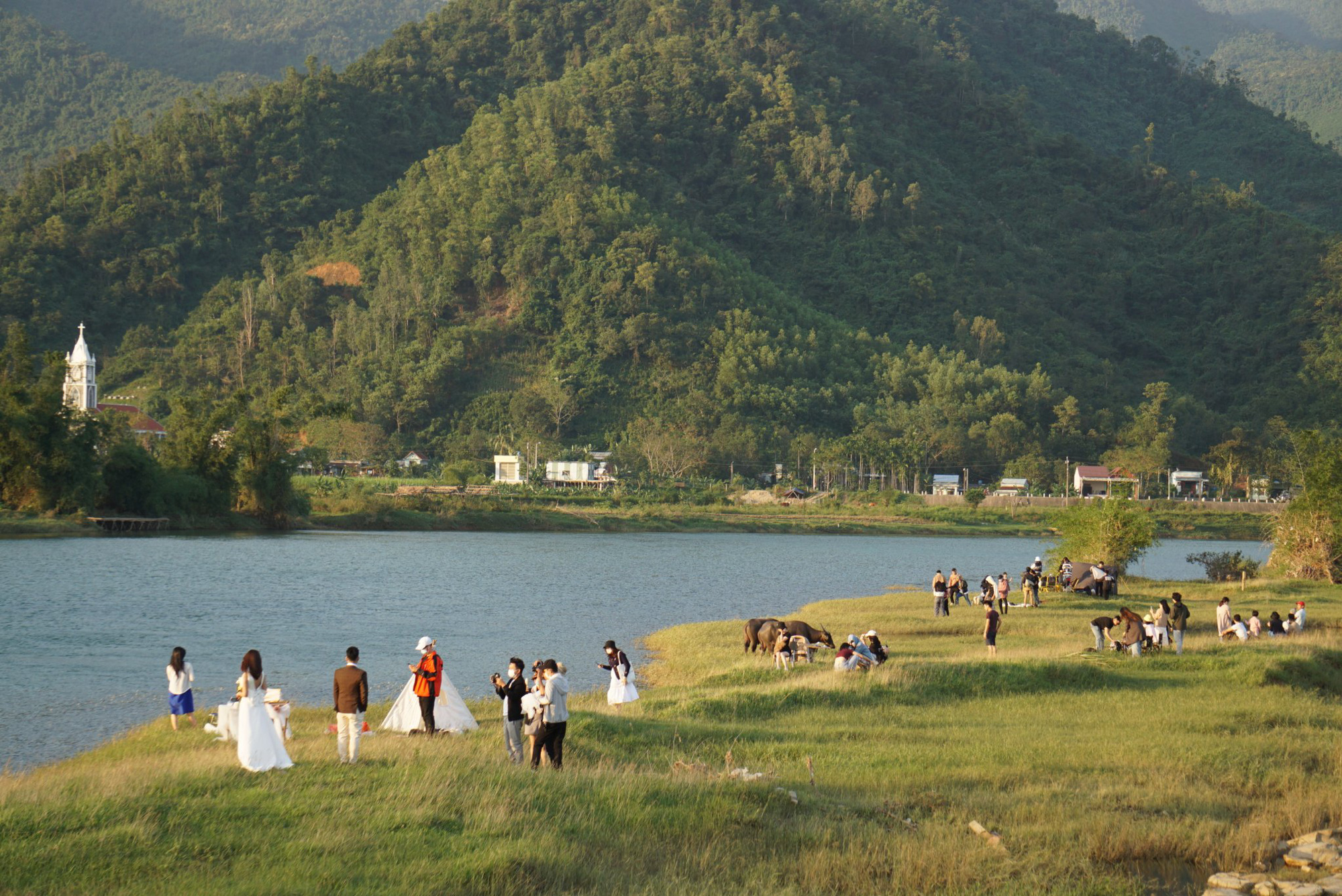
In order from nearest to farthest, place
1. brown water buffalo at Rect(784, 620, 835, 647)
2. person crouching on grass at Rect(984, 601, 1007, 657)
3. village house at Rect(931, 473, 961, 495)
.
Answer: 1. person crouching on grass at Rect(984, 601, 1007, 657)
2. brown water buffalo at Rect(784, 620, 835, 647)
3. village house at Rect(931, 473, 961, 495)

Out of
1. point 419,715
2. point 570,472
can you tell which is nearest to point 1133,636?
point 419,715

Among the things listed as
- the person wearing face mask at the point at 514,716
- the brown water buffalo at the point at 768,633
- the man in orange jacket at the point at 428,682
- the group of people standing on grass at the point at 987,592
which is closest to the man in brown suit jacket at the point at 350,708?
the person wearing face mask at the point at 514,716

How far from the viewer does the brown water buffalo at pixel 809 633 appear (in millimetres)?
31578

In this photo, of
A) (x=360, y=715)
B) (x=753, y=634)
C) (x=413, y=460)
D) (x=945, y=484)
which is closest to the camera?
(x=360, y=715)

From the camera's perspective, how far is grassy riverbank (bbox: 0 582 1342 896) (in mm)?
12727

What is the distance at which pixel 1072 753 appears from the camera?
761 inches

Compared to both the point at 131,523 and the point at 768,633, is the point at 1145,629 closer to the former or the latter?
the point at 768,633

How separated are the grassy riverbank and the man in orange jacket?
35.5 inches

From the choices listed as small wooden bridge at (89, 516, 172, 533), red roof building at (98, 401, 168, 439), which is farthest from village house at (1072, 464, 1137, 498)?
small wooden bridge at (89, 516, 172, 533)

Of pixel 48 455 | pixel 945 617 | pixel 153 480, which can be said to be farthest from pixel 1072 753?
pixel 153 480

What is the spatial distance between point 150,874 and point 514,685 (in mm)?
6333

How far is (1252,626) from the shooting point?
3453cm

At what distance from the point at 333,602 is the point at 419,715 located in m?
30.1

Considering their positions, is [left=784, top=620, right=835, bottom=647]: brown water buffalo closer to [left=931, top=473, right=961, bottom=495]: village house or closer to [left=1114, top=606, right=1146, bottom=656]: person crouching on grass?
[left=1114, top=606, right=1146, bottom=656]: person crouching on grass
